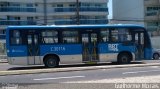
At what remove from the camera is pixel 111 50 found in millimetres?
26062

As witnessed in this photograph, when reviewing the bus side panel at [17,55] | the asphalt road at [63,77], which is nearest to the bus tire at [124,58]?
the bus side panel at [17,55]

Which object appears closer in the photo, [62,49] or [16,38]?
[16,38]

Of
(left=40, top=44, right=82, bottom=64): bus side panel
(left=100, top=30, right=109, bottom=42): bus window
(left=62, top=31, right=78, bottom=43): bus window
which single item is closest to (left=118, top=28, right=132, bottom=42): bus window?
(left=100, top=30, right=109, bottom=42): bus window

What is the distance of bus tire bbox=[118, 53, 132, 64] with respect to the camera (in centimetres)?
2636

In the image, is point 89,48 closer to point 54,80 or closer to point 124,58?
point 124,58

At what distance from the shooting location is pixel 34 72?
2016cm

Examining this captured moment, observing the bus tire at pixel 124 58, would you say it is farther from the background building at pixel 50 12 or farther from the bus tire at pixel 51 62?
the background building at pixel 50 12

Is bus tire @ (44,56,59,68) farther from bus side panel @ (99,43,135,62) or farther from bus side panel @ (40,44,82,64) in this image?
Result: bus side panel @ (99,43,135,62)

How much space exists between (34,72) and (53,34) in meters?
5.39

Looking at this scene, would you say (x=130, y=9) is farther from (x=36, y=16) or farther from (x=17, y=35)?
(x=17, y=35)

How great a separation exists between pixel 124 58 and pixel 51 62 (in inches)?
202

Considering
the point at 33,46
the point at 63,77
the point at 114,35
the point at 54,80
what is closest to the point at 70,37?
the point at 33,46

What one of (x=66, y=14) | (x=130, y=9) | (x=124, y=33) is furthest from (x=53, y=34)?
(x=130, y=9)

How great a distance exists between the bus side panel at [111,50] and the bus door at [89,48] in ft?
1.27
